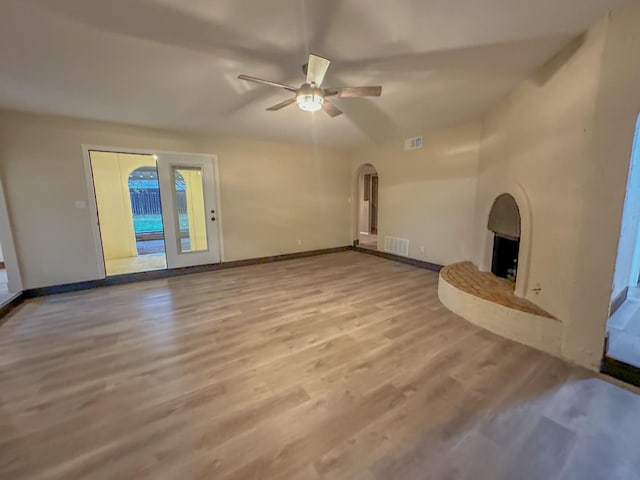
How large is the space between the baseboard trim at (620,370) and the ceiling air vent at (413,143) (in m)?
3.94

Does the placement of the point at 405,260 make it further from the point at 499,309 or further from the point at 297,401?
the point at 297,401

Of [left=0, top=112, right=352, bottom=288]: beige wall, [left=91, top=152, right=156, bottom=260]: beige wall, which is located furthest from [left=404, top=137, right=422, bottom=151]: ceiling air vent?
[left=91, top=152, right=156, bottom=260]: beige wall

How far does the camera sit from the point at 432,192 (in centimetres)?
486

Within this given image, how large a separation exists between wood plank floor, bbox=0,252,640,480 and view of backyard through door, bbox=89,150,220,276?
184 cm

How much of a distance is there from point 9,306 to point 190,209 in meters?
2.57

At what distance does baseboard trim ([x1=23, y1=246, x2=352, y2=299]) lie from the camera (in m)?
3.89

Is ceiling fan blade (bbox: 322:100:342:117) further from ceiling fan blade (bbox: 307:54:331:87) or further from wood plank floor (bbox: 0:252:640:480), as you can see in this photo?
wood plank floor (bbox: 0:252:640:480)

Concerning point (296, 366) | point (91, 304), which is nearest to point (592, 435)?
point (296, 366)

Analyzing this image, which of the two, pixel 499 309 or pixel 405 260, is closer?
pixel 499 309

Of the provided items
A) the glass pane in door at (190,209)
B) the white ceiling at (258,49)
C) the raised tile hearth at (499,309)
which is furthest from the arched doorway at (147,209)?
the raised tile hearth at (499,309)

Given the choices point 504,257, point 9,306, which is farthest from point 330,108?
point 9,306

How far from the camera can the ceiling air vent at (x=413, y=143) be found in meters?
Answer: 4.96

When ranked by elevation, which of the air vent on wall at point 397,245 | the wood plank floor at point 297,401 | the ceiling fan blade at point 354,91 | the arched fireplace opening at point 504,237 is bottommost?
the wood plank floor at point 297,401

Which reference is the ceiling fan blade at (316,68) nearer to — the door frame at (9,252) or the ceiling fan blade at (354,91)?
the ceiling fan blade at (354,91)
